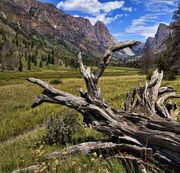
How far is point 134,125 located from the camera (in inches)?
275

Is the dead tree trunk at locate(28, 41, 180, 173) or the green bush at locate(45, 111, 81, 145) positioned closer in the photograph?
the dead tree trunk at locate(28, 41, 180, 173)

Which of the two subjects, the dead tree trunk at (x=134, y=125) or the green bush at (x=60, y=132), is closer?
the dead tree trunk at (x=134, y=125)

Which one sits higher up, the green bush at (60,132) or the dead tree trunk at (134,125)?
the dead tree trunk at (134,125)

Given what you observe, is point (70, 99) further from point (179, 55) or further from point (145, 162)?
point (179, 55)

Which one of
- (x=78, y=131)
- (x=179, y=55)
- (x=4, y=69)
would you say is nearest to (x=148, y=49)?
(x=179, y=55)

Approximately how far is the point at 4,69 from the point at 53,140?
623 feet

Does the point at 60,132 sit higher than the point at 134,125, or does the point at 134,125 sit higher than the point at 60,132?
the point at 134,125

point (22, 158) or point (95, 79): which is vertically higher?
point (95, 79)

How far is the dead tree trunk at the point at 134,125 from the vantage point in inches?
235

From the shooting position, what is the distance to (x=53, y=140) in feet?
30.4

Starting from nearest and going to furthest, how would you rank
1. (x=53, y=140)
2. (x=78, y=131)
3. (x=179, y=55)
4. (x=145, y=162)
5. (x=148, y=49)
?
(x=145, y=162) → (x=53, y=140) → (x=78, y=131) → (x=179, y=55) → (x=148, y=49)

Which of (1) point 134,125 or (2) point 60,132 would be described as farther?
(2) point 60,132

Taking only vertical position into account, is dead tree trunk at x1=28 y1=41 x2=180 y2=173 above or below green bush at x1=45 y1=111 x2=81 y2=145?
above

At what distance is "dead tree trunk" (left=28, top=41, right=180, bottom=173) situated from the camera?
5957 mm
